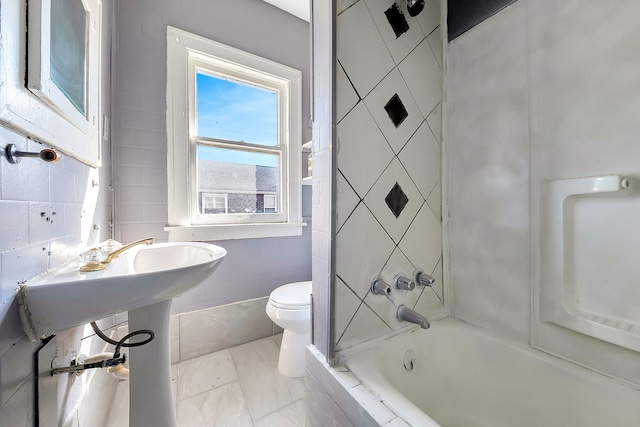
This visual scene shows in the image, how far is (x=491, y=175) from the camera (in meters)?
1.04

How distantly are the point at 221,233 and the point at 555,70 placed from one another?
1824mm

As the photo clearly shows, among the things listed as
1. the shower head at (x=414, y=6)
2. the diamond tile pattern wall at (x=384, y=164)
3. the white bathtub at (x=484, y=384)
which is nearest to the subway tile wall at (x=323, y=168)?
the diamond tile pattern wall at (x=384, y=164)

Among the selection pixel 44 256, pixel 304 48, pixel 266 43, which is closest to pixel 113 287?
pixel 44 256

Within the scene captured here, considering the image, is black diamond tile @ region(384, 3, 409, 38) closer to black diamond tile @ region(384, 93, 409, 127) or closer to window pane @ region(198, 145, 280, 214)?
black diamond tile @ region(384, 93, 409, 127)

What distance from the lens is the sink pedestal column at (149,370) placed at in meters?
0.81

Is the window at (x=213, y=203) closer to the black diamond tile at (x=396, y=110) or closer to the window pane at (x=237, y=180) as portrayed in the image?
the window pane at (x=237, y=180)

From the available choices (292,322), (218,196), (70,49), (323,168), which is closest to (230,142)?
(218,196)

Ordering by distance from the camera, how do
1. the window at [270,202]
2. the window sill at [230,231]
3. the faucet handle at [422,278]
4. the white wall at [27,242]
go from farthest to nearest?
1. the window at [270,202]
2. the window sill at [230,231]
3. the faucet handle at [422,278]
4. the white wall at [27,242]

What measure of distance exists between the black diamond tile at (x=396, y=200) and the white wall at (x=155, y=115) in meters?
1.13

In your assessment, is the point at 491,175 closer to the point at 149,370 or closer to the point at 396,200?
the point at 396,200

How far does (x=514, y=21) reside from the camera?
961 millimetres

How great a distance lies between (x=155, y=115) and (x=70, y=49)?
2.32 feet

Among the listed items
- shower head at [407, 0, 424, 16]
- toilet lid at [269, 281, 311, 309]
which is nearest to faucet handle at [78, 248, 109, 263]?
toilet lid at [269, 281, 311, 309]

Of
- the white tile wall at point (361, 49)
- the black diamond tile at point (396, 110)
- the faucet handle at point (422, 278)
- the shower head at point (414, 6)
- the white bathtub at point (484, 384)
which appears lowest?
the white bathtub at point (484, 384)
